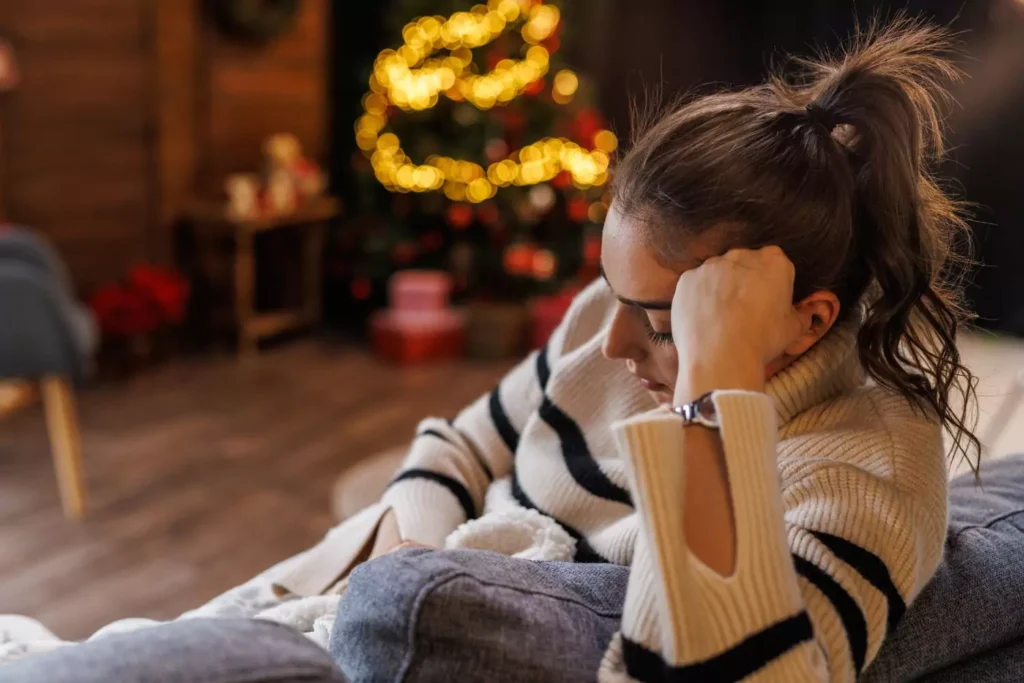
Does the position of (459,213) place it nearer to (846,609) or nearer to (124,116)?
(124,116)

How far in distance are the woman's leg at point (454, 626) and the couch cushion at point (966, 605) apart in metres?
0.29

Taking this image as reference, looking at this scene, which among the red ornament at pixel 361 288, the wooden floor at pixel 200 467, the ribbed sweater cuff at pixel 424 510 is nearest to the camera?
the ribbed sweater cuff at pixel 424 510

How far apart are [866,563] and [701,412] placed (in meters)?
0.17

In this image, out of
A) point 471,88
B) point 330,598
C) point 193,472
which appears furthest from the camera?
point 471,88

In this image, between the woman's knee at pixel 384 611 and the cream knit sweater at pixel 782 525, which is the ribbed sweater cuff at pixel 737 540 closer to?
the cream knit sweater at pixel 782 525

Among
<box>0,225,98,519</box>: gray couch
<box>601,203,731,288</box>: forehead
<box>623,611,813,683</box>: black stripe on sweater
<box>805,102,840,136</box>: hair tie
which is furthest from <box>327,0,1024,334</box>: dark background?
<box>623,611,813,683</box>: black stripe on sweater

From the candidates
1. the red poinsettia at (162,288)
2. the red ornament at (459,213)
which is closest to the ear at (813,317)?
the red poinsettia at (162,288)

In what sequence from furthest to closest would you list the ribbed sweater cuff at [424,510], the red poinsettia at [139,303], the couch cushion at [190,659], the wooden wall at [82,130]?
the red poinsettia at [139,303], the wooden wall at [82,130], the ribbed sweater cuff at [424,510], the couch cushion at [190,659]

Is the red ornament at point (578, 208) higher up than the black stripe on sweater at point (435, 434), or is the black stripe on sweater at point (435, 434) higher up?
the black stripe on sweater at point (435, 434)

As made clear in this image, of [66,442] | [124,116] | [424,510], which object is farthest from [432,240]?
[424,510]

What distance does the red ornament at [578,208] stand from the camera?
4.40 metres

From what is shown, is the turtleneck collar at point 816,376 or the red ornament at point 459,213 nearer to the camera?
the turtleneck collar at point 816,376

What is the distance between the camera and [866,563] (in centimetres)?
79

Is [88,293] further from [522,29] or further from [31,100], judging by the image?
[522,29]
